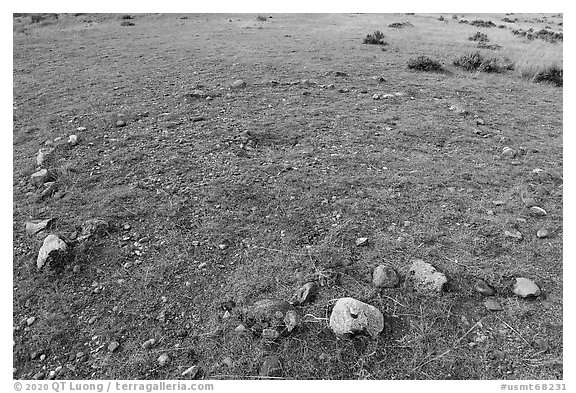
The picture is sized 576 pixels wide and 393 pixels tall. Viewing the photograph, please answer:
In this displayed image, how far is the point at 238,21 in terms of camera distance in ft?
64.6

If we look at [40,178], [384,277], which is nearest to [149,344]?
[384,277]

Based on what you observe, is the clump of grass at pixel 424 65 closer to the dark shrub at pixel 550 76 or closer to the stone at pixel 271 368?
the dark shrub at pixel 550 76

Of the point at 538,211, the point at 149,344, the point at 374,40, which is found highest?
the point at 374,40

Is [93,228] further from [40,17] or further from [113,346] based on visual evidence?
[40,17]

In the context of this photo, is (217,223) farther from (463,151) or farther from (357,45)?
(357,45)

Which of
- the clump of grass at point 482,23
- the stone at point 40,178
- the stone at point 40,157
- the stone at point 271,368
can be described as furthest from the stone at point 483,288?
the clump of grass at point 482,23

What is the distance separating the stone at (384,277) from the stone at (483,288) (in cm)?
77

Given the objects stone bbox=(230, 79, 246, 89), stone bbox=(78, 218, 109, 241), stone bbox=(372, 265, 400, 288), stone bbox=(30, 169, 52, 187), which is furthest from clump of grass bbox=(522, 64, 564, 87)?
stone bbox=(30, 169, 52, 187)

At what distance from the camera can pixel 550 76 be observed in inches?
440

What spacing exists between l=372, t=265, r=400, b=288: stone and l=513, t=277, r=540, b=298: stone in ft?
3.82

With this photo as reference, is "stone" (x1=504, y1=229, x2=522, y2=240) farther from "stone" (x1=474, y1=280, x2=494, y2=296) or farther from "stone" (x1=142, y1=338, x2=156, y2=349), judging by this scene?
"stone" (x1=142, y1=338, x2=156, y2=349)

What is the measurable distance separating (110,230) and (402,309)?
132 inches

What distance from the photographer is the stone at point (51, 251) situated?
4.06 metres

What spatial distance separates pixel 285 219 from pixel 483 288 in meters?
2.28
